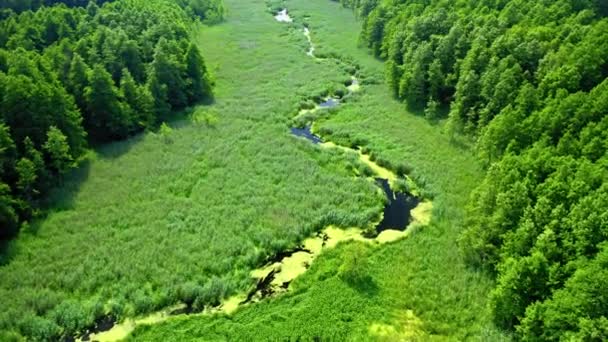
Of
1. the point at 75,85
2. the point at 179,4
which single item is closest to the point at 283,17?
the point at 179,4

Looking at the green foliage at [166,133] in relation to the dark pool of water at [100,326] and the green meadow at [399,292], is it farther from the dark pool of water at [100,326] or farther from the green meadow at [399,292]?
the dark pool of water at [100,326]

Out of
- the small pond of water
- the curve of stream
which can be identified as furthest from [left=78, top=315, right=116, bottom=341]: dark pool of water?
the small pond of water

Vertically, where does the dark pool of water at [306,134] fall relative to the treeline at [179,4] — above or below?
below

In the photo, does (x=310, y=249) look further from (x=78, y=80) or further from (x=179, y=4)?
(x=179, y=4)

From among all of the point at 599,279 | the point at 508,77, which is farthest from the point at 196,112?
the point at 599,279

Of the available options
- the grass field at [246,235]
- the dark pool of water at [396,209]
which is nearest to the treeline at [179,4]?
the grass field at [246,235]
